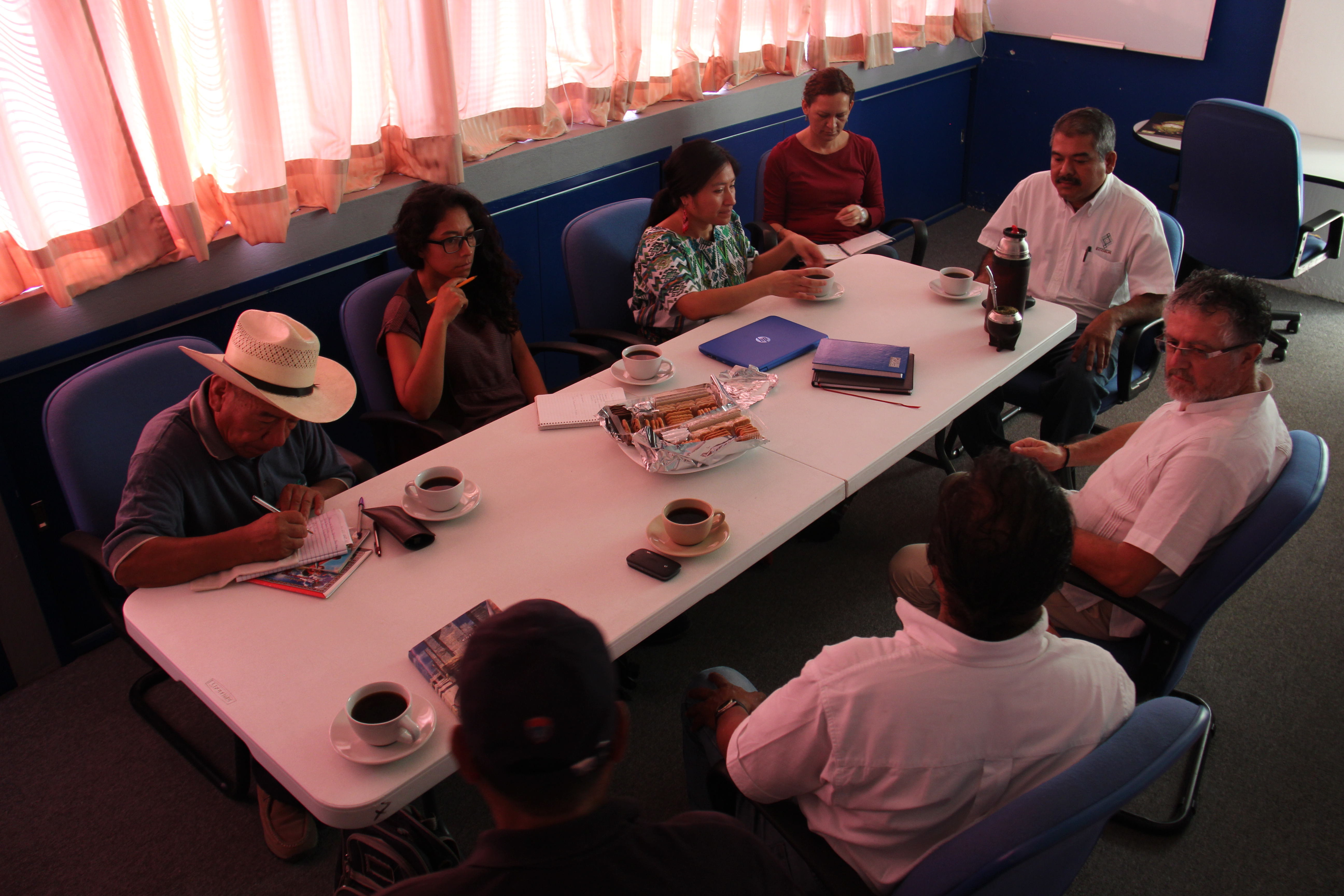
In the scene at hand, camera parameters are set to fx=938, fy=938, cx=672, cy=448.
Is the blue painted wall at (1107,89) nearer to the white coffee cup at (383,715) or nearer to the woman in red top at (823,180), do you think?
the woman in red top at (823,180)

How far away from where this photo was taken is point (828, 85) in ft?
11.9

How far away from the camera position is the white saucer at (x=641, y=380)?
7.95 feet

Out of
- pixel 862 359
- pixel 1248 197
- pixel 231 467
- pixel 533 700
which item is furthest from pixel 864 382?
pixel 1248 197

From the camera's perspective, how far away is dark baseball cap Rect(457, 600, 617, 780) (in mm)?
978

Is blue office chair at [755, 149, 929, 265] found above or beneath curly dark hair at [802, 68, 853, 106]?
beneath

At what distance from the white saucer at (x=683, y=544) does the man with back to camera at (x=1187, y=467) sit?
73 centimetres

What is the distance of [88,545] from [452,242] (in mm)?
1118

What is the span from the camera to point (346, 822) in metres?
1.33

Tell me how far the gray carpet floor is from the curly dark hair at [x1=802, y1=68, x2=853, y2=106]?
1661 millimetres

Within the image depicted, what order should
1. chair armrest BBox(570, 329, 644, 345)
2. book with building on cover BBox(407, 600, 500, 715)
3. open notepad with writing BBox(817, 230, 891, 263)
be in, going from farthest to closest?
open notepad with writing BBox(817, 230, 891, 263) < chair armrest BBox(570, 329, 644, 345) < book with building on cover BBox(407, 600, 500, 715)

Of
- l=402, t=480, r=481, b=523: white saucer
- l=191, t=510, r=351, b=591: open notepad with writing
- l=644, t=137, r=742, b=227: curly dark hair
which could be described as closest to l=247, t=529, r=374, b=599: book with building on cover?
l=191, t=510, r=351, b=591: open notepad with writing

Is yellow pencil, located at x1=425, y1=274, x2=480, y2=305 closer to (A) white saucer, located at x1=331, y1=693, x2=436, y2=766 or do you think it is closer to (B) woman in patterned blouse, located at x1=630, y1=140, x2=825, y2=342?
(B) woman in patterned blouse, located at x1=630, y1=140, x2=825, y2=342

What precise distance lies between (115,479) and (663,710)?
1.39m

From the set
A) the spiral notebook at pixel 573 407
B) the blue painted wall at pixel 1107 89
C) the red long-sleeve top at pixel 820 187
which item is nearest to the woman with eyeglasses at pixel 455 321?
the spiral notebook at pixel 573 407
